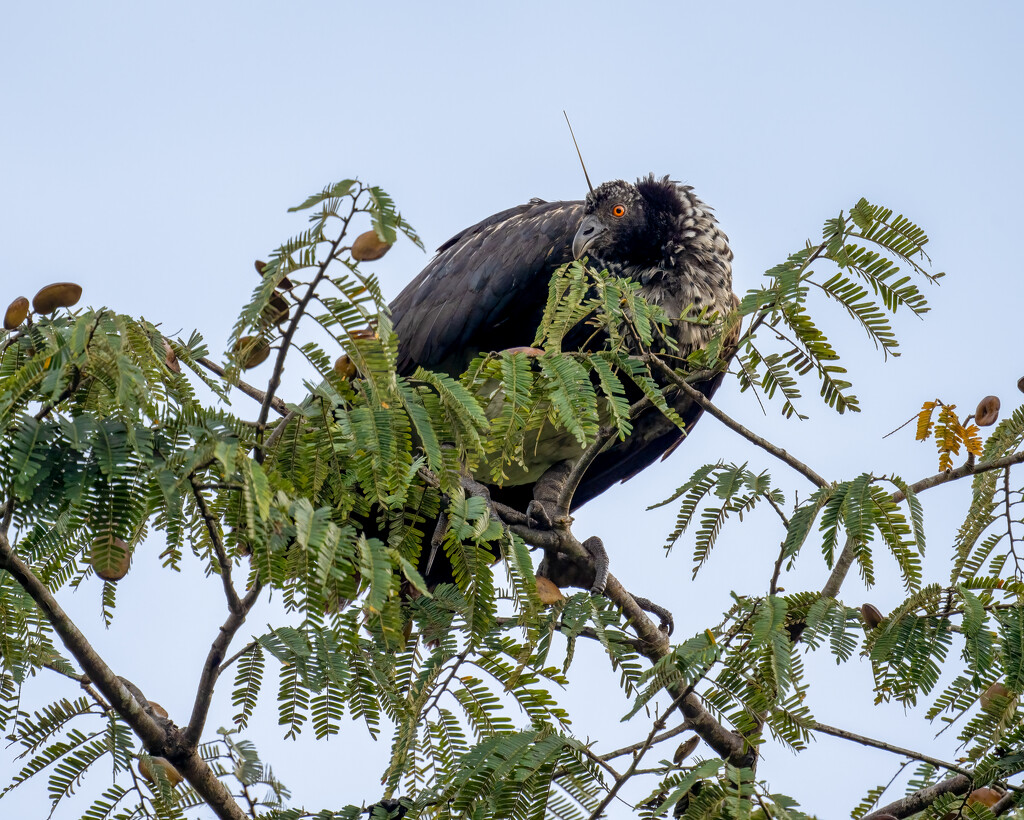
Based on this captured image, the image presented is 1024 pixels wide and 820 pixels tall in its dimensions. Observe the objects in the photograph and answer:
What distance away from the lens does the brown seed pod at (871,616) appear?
3.12 m

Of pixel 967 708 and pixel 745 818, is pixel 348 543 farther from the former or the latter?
pixel 967 708

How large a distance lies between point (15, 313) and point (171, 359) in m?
0.36

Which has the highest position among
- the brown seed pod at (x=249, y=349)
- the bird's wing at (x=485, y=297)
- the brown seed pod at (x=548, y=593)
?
the bird's wing at (x=485, y=297)

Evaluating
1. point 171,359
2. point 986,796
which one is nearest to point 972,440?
point 986,796

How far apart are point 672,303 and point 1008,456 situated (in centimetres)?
224

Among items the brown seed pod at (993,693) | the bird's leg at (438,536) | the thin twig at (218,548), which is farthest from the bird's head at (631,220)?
the thin twig at (218,548)

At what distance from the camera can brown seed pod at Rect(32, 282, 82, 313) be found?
2.70 metres

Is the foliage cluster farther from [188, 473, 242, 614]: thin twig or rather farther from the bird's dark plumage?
the bird's dark plumage

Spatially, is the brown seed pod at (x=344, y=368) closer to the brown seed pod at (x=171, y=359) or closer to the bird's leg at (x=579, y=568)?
the brown seed pod at (x=171, y=359)

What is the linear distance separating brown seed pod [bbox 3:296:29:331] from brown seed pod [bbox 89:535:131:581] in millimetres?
572

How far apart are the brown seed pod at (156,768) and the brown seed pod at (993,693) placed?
7.14ft

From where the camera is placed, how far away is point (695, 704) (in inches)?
143

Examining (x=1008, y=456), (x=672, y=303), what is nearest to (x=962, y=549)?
(x=1008, y=456)

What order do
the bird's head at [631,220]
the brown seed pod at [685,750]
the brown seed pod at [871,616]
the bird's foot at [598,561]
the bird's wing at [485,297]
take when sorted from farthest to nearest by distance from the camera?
the bird's head at [631,220], the bird's wing at [485,297], the bird's foot at [598,561], the brown seed pod at [685,750], the brown seed pod at [871,616]
